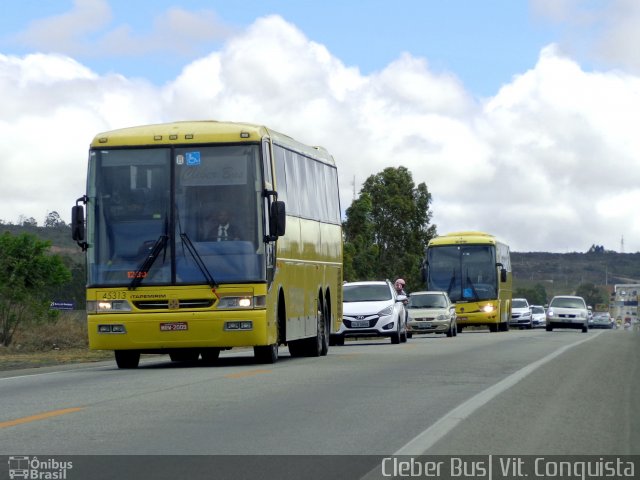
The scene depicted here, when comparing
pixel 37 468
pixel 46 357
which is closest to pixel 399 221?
pixel 46 357

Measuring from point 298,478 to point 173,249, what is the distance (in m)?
12.3

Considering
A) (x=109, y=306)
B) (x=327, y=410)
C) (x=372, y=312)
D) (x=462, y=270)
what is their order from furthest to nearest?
1. (x=462, y=270)
2. (x=372, y=312)
3. (x=109, y=306)
4. (x=327, y=410)

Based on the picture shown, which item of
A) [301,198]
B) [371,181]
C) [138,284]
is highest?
[371,181]

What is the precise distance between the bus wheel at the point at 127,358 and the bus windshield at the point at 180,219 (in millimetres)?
1671

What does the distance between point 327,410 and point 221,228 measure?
26.1ft

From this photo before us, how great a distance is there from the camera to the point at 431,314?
44.6m

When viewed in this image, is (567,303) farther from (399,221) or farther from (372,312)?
(372,312)

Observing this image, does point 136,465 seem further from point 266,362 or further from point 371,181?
point 371,181

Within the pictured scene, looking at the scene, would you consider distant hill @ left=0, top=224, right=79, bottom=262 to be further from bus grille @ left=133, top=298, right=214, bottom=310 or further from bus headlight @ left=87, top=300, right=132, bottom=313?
bus grille @ left=133, top=298, right=214, bottom=310

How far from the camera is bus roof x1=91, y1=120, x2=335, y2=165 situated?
21719 mm

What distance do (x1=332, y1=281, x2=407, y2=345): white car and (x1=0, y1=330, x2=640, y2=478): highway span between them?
532 inches

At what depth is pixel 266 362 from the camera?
75.2 feet

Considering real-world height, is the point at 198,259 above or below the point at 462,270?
below

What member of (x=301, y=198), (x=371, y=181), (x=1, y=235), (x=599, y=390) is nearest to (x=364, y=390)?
(x=599, y=390)
